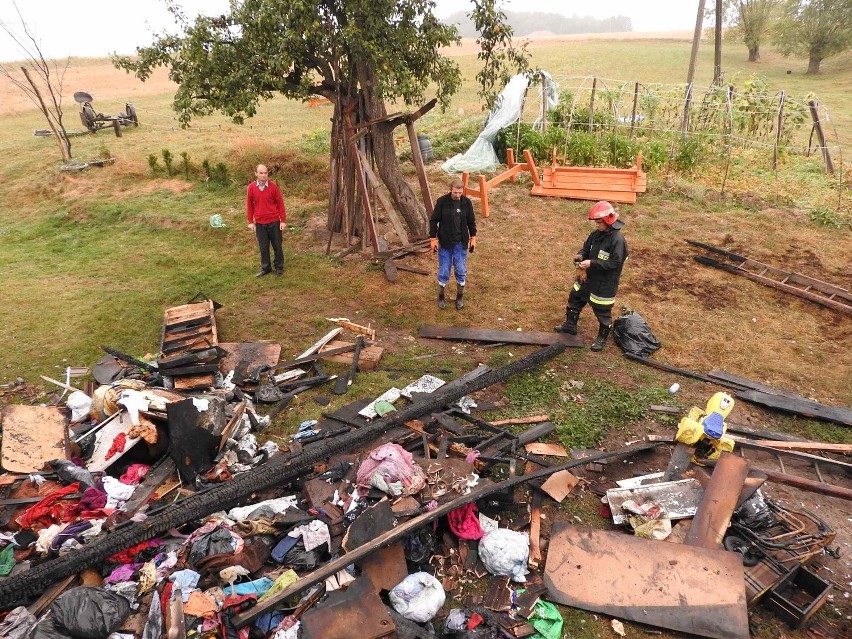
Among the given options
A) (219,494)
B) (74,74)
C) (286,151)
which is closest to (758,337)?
(219,494)

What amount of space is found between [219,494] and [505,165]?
12873 millimetres

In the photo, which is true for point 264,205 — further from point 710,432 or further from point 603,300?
point 710,432

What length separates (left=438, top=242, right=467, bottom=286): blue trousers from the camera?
791 cm

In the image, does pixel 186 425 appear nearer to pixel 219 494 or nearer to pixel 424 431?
pixel 219 494

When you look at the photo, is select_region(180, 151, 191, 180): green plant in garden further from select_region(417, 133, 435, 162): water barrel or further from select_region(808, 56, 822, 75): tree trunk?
select_region(808, 56, 822, 75): tree trunk

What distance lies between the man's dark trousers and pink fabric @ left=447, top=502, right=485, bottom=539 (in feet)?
21.1

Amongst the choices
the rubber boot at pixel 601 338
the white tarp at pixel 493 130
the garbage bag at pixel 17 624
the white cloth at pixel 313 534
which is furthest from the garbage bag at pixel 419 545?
the white tarp at pixel 493 130

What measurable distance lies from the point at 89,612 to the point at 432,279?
6927 mm

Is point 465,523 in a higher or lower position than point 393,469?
lower

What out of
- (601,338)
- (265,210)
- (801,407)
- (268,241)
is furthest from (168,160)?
(801,407)

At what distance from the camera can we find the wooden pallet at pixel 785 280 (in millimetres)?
8102

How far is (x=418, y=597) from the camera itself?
3.70 meters

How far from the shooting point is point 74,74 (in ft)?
115

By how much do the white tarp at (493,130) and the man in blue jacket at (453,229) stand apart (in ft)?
22.9
